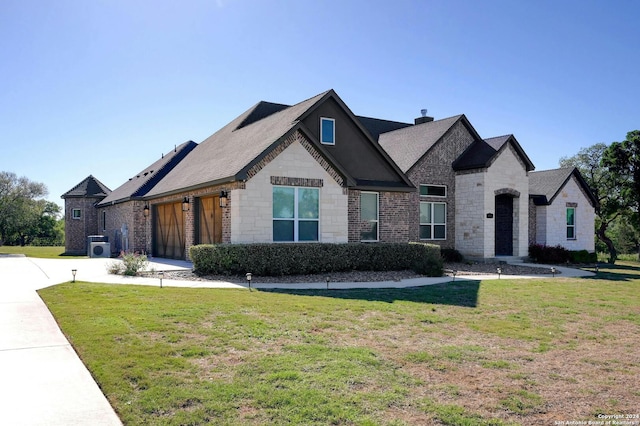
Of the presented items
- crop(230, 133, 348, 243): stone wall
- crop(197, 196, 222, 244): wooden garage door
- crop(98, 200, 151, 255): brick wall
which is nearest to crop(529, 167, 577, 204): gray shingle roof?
crop(230, 133, 348, 243): stone wall

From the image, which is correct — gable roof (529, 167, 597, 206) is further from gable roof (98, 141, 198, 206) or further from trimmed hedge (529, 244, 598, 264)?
gable roof (98, 141, 198, 206)

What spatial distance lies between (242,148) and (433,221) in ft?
33.1

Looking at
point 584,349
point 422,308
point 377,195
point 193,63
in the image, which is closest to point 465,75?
point 377,195

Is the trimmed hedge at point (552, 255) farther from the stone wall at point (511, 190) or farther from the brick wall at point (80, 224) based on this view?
the brick wall at point (80, 224)

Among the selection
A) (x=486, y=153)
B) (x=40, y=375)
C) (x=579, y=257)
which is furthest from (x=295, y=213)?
(x=579, y=257)

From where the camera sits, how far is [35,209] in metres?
53.9

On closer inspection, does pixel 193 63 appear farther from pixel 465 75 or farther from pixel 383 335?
pixel 383 335

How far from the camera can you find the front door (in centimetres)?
2367

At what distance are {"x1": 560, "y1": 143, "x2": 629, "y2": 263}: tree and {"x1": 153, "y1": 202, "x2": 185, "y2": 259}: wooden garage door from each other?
24398 mm

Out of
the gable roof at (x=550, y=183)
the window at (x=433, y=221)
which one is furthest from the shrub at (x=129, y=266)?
the gable roof at (x=550, y=183)

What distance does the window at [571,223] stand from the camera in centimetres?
2719

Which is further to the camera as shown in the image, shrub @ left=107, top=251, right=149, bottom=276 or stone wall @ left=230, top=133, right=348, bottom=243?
stone wall @ left=230, top=133, right=348, bottom=243

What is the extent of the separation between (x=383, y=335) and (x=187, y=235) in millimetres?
13607

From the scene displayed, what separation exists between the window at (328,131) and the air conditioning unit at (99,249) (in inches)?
565
